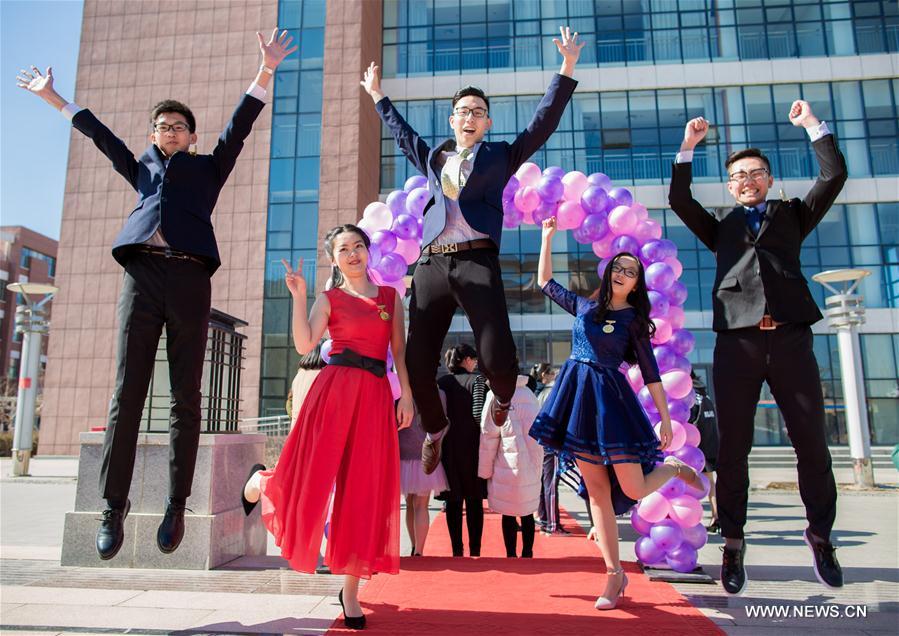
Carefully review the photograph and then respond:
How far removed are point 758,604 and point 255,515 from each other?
4.37 meters

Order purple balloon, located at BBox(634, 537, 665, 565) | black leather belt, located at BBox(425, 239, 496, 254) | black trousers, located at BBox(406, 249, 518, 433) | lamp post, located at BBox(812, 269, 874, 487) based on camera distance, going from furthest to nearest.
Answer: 1. lamp post, located at BBox(812, 269, 874, 487)
2. purple balloon, located at BBox(634, 537, 665, 565)
3. black leather belt, located at BBox(425, 239, 496, 254)
4. black trousers, located at BBox(406, 249, 518, 433)

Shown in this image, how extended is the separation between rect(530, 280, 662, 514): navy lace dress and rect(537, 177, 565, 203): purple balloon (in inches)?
97.5

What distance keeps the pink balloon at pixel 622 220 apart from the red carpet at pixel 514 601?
3.18 m

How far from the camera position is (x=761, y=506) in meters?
11.0

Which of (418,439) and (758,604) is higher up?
(418,439)

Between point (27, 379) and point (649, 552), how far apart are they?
16.3 m

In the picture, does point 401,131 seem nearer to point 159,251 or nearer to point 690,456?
point 159,251

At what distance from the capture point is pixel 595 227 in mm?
6289

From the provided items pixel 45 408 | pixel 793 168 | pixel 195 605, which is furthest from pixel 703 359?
pixel 45 408

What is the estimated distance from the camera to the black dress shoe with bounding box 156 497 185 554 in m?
3.40

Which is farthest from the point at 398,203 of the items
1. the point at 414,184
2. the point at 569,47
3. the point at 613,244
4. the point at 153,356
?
the point at 153,356

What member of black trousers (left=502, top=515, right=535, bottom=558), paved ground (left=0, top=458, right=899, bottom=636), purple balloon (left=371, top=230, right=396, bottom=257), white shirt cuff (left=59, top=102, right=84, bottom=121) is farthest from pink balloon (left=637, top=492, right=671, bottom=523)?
white shirt cuff (left=59, top=102, right=84, bottom=121)

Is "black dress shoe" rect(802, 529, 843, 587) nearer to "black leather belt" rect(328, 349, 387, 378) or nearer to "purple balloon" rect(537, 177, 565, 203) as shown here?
"black leather belt" rect(328, 349, 387, 378)

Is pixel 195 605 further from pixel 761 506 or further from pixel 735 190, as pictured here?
pixel 761 506
